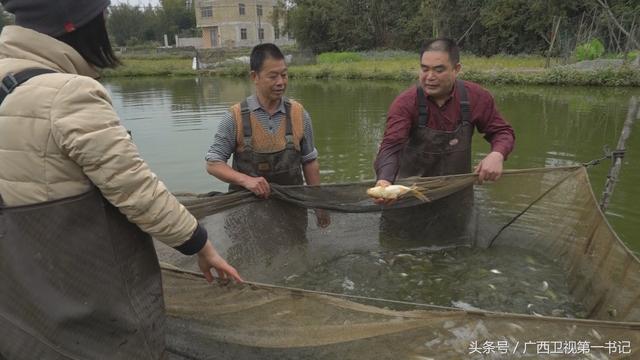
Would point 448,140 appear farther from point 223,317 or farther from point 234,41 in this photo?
point 234,41

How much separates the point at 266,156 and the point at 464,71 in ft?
63.7

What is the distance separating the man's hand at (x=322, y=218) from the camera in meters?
4.04

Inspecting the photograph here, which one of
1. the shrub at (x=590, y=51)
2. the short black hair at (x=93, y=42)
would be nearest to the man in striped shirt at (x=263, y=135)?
the short black hair at (x=93, y=42)

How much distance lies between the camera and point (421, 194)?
3.70m

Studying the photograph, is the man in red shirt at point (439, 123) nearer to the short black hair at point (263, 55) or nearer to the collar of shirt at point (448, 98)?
the collar of shirt at point (448, 98)

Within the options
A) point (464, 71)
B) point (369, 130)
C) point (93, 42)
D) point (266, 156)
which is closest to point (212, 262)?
point (93, 42)

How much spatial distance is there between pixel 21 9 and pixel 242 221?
92.6 inches

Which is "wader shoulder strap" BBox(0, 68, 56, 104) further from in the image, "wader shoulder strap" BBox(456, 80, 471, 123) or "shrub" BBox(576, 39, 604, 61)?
"shrub" BBox(576, 39, 604, 61)

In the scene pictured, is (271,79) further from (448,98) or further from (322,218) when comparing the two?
(448,98)

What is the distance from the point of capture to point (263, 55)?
3.58 meters

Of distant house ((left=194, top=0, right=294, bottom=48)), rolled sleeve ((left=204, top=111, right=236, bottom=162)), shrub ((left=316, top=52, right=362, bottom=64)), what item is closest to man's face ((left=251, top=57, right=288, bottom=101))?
rolled sleeve ((left=204, top=111, right=236, bottom=162))

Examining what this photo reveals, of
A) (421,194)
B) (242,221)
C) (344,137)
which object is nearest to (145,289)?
(242,221)

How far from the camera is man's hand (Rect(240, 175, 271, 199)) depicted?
3572mm

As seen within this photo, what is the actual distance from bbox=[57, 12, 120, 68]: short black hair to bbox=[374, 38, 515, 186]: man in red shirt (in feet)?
7.96
